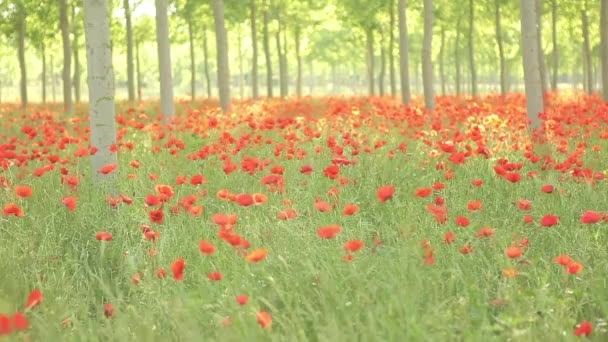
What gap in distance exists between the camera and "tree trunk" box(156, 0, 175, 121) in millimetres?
10969

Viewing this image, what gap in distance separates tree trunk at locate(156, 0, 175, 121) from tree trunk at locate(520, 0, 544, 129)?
572cm

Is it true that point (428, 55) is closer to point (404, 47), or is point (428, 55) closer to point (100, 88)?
point (404, 47)

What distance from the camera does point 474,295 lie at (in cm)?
285

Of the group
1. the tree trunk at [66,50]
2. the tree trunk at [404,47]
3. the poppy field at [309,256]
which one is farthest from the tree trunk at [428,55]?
the tree trunk at [66,50]

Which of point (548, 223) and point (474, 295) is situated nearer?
point (474, 295)

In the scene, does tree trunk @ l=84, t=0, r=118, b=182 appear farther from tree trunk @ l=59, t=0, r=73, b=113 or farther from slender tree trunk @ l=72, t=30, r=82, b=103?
slender tree trunk @ l=72, t=30, r=82, b=103

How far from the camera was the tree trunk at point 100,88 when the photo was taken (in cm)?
570

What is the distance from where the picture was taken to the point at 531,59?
26.6 feet

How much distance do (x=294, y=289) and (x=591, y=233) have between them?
7.38 feet

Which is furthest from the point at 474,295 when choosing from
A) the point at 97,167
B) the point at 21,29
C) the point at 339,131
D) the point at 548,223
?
the point at 21,29

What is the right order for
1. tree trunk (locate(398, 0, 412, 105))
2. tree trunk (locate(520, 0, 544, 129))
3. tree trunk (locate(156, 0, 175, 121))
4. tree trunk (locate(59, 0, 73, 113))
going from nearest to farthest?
tree trunk (locate(520, 0, 544, 129)), tree trunk (locate(156, 0, 175, 121)), tree trunk (locate(398, 0, 412, 105)), tree trunk (locate(59, 0, 73, 113))

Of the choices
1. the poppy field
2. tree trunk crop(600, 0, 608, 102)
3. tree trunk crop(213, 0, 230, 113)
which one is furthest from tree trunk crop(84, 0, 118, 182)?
tree trunk crop(600, 0, 608, 102)

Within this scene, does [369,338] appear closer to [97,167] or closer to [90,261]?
[90,261]

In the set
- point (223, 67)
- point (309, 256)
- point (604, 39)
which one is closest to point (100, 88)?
point (309, 256)
